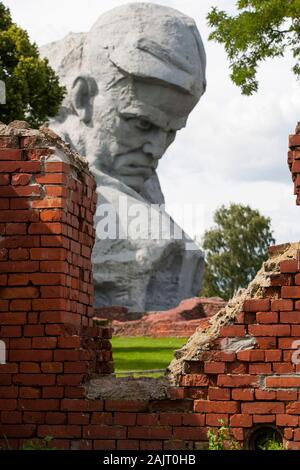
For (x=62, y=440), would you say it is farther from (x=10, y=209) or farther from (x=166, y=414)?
(x=10, y=209)

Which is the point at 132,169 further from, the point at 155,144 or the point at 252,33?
the point at 252,33

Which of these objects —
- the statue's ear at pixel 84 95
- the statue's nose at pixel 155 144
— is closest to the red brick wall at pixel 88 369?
the statue's nose at pixel 155 144

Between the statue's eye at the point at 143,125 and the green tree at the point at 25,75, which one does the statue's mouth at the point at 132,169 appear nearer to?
the statue's eye at the point at 143,125

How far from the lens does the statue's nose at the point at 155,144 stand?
36062 millimetres

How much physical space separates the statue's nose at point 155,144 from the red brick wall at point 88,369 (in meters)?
28.6

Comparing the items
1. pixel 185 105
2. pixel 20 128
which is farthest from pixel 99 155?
pixel 20 128

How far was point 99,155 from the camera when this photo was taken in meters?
37.0

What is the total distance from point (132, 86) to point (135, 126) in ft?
4.99

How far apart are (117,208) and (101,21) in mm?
6648

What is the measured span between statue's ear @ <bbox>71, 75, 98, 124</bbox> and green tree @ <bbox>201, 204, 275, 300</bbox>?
64.5ft

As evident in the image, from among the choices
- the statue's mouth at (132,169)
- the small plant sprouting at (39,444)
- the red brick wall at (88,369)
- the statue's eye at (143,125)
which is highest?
the statue's eye at (143,125)

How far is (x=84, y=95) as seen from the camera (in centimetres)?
3753

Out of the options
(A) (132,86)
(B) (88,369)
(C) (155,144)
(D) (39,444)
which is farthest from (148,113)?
(D) (39,444)

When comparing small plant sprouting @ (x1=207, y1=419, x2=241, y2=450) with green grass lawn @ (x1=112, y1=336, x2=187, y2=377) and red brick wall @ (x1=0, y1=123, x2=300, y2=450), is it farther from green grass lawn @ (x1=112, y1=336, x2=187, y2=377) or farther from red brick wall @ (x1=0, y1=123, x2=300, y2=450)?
green grass lawn @ (x1=112, y1=336, x2=187, y2=377)
